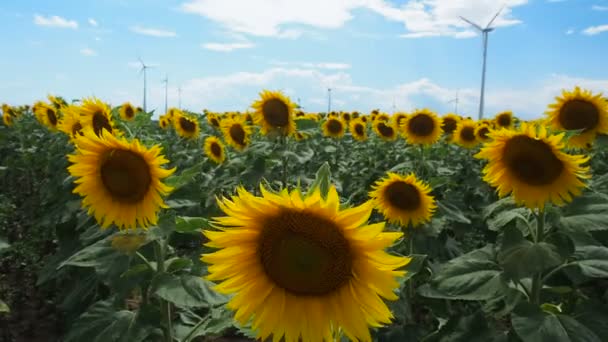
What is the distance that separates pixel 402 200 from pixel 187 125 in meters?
5.59

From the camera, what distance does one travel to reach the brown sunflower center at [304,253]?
1.71 m

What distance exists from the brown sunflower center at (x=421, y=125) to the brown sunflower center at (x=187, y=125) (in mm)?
3547

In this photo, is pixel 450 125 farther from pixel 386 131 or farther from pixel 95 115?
pixel 95 115

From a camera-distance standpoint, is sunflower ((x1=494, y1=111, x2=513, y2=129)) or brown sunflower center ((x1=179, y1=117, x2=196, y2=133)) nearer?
brown sunflower center ((x1=179, y1=117, x2=196, y2=133))

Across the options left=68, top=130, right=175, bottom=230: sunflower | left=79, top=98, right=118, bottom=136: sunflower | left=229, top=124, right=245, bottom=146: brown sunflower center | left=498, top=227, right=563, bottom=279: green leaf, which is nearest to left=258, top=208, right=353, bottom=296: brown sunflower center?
left=68, top=130, right=175, bottom=230: sunflower

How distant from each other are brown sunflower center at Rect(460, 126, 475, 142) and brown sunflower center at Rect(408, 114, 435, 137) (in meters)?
1.22

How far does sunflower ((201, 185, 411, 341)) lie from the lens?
1.69m

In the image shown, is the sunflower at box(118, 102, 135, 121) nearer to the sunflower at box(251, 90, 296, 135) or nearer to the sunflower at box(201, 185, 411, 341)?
the sunflower at box(251, 90, 296, 135)

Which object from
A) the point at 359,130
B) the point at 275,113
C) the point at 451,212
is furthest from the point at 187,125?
the point at 451,212

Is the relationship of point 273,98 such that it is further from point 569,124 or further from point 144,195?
point 144,195

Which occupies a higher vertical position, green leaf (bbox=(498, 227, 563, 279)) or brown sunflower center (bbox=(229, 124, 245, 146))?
brown sunflower center (bbox=(229, 124, 245, 146))

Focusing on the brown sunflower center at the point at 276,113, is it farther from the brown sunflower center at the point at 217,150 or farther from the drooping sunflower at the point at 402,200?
the drooping sunflower at the point at 402,200

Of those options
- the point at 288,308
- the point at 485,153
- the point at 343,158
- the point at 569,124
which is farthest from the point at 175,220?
the point at 343,158

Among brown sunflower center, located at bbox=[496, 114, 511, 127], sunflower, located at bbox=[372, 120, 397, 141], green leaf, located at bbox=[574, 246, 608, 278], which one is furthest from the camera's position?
brown sunflower center, located at bbox=[496, 114, 511, 127]
